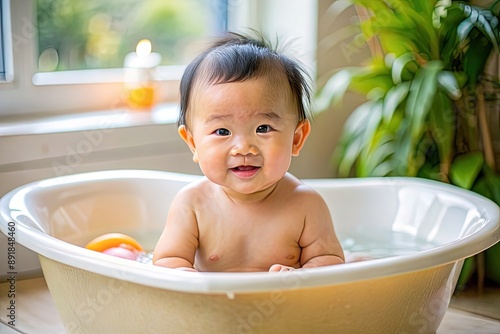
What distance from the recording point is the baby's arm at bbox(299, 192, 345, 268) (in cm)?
161

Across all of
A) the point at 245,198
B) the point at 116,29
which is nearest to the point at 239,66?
the point at 245,198

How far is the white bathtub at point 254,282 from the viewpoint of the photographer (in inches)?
49.1

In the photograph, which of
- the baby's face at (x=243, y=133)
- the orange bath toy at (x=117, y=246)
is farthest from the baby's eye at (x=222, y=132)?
the orange bath toy at (x=117, y=246)

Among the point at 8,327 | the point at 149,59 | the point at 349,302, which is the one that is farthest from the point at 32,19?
the point at 349,302

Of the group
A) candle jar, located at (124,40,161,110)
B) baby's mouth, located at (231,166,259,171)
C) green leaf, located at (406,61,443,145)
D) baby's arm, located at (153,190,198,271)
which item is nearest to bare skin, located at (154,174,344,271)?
baby's arm, located at (153,190,198,271)

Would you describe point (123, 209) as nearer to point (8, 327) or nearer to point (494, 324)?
point (8, 327)

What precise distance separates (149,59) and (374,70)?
2.24 feet

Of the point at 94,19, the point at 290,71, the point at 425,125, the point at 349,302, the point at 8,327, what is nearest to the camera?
the point at 349,302

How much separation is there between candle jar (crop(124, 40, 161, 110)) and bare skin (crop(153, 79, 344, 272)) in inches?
33.7

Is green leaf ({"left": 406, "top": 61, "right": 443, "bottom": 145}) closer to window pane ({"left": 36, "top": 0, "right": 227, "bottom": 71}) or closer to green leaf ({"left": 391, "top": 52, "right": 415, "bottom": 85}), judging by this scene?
green leaf ({"left": 391, "top": 52, "right": 415, "bottom": 85})

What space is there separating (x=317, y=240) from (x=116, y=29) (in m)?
1.20

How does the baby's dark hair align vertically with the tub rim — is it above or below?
above

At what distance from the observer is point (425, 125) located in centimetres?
219

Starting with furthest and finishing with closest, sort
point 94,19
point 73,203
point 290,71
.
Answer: point 94,19 < point 73,203 < point 290,71
